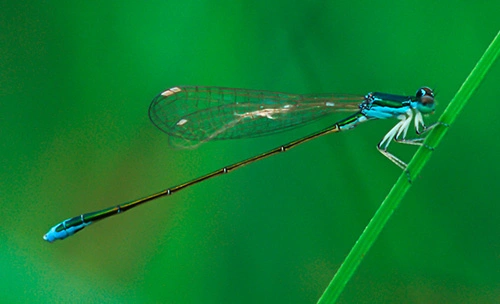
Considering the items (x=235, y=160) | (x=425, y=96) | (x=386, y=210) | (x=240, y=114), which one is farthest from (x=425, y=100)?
(x=235, y=160)

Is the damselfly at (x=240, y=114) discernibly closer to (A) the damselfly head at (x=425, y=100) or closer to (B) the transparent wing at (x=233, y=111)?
(B) the transparent wing at (x=233, y=111)

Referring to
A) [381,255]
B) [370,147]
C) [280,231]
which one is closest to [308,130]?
[370,147]

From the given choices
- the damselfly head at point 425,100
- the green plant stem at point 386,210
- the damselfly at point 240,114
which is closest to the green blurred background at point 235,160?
the damselfly at point 240,114

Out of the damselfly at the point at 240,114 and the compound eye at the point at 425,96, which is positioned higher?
the damselfly at the point at 240,114

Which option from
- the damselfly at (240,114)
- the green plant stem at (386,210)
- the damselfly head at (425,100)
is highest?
the damselfly at (240,114)

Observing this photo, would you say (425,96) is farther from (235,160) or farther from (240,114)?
(235,160)

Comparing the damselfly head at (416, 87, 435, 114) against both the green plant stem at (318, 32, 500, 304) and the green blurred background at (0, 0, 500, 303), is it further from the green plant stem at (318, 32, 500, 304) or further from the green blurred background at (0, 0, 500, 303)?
the green plant stem at (318, 32, 500, 304)

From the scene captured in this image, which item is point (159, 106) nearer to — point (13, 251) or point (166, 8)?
point (166, 8)

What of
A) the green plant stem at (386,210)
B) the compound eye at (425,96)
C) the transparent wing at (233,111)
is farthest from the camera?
the transparent wing at (233,111)

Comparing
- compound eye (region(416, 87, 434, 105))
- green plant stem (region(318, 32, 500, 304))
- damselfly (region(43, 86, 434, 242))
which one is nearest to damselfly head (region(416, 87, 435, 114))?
compound eye (region(416, 87, 434, 105))
